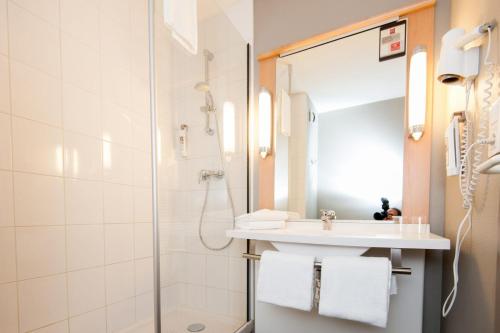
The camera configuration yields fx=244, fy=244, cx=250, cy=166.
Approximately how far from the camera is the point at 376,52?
1300 millimetres

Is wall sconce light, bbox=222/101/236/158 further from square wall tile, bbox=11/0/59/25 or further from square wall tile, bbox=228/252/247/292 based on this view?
square wall tile, bbox=11/0/59/25

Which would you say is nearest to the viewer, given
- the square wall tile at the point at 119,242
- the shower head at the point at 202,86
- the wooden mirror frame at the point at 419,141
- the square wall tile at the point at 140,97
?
the wooden mirror frame at the point at 419,141

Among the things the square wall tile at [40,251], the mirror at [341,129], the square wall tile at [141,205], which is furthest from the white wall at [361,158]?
the square wall tile at [40,251]

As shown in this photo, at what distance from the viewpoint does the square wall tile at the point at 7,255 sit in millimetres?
955

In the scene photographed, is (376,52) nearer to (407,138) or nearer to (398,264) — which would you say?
(407,138)

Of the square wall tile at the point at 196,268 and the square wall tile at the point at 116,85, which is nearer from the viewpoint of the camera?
the square wall tile at the point at 196,268

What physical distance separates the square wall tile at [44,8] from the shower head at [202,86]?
0.72m

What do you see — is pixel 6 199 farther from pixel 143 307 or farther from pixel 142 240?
pixel 143 307

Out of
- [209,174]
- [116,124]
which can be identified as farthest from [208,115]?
[116,124]

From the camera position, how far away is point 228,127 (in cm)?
148

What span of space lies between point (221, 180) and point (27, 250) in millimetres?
903

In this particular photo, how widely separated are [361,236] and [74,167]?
4.48ft

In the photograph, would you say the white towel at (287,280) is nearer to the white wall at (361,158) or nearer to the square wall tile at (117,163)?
the white wall at (361,158)

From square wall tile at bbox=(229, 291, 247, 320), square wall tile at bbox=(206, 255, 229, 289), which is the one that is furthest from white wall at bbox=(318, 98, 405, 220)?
square wall tile at bbox=(229, 291, 247, 320)
